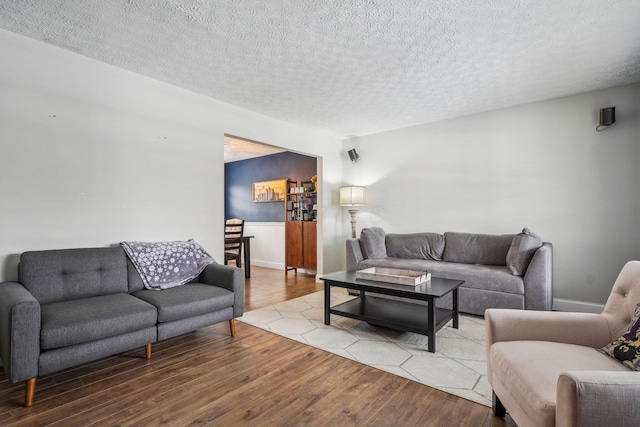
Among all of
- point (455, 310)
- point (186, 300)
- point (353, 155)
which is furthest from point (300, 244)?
point (186, 300)

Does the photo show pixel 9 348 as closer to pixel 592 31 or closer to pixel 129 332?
pixel 129 332

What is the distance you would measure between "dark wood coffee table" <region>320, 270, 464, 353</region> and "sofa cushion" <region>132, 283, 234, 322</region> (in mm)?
1009

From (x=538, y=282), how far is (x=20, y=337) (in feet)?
13.4

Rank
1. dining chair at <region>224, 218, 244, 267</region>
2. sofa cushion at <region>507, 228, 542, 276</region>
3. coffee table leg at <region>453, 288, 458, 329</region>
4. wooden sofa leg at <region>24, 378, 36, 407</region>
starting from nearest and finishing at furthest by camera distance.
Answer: wooden sofa leg at <region>24, 378, 36, 407</region>
coffee table leg at <region>453, 288, 458, 329</region>
sofa cushion at <region>507, 228, 542, 276</region>
dining chair at <region>224, 218, 244, 267</region>

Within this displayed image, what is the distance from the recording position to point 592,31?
236 centimetres

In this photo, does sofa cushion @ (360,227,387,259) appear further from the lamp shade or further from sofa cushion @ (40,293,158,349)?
sofa cushion @ (40,293,158,349)

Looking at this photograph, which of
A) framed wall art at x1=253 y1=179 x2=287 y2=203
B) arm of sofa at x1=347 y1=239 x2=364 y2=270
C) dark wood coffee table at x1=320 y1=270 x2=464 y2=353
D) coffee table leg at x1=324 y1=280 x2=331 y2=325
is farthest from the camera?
framed wall art at x1=253 y1=179 x2=287 y2=203

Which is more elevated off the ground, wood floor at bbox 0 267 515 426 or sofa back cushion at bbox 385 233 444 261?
sofa back cushion at bbox 385 233 444 261

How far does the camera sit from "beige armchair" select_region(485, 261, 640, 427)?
0.95 m

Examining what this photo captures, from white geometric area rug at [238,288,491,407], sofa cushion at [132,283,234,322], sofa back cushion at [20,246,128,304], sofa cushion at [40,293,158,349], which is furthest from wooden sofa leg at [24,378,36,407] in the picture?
white geometric area rug at [238,288,491,407]

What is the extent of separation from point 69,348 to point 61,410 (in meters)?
0.34

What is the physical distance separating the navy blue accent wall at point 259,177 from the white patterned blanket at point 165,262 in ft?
11.2

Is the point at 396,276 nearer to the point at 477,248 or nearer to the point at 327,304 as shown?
the point at 327,304

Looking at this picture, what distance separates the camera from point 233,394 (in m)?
1.93
